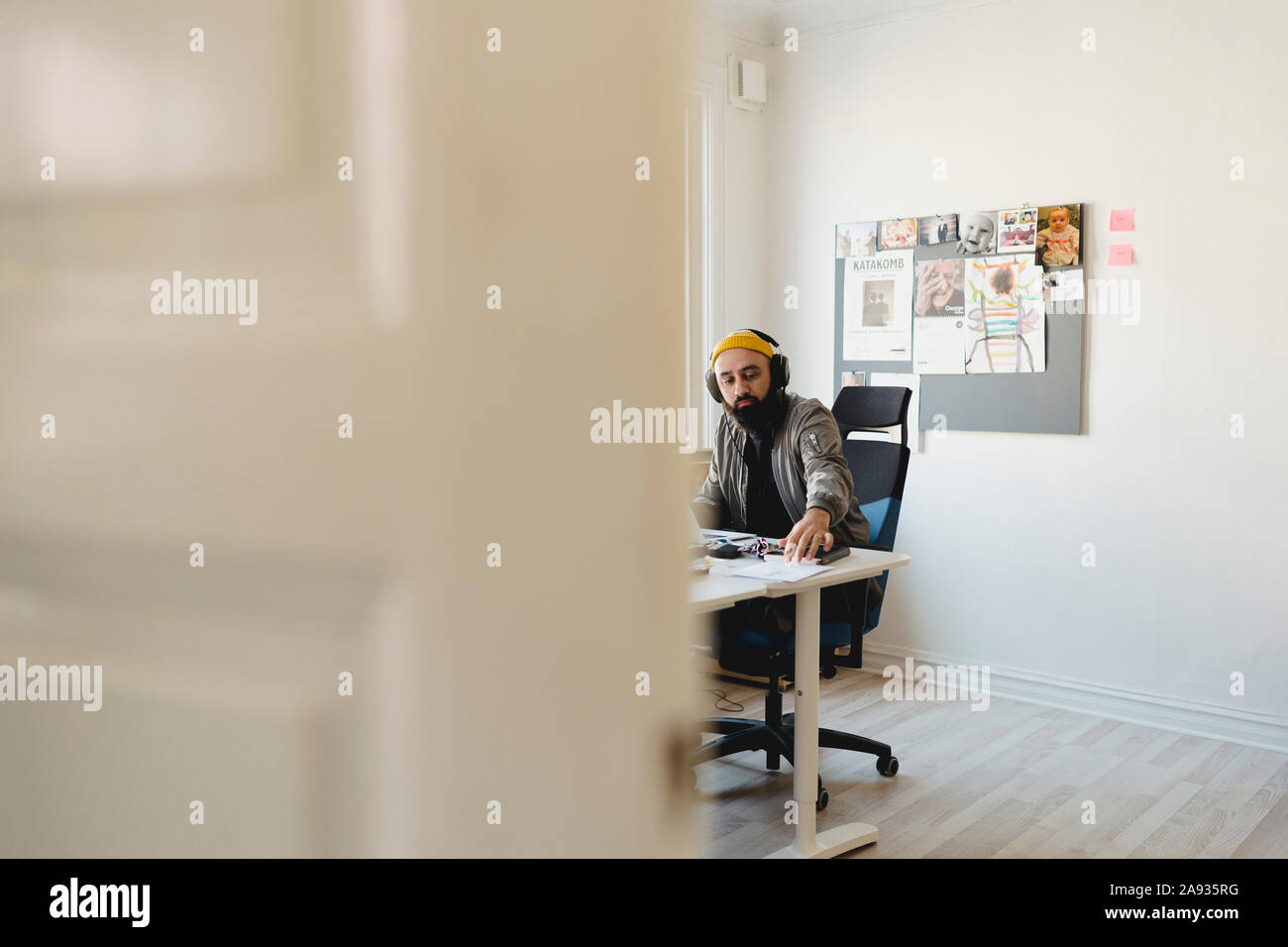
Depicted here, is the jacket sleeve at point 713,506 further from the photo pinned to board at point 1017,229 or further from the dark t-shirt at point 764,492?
the photo pinned to board at point 1017,229

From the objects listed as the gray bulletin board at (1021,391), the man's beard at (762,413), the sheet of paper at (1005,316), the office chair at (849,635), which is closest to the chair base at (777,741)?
the office chair at (849,635)

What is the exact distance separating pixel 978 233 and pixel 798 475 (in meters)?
1.57

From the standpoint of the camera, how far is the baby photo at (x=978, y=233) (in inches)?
159

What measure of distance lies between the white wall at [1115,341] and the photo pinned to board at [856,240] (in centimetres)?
5

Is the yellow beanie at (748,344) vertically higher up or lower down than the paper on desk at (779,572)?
higher up

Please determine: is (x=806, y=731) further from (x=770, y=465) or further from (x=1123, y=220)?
(x=1123, y=220)

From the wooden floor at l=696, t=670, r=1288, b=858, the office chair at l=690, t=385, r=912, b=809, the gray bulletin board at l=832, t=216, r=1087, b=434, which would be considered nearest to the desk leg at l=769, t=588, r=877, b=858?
the wooden floor at l=696, t=670, r=1288, b=858

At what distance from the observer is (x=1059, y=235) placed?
12.7 feet

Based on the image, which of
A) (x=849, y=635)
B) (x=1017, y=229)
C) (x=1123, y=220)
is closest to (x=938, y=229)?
(x=1017, y=229)

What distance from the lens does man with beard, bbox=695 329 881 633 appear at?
300cm

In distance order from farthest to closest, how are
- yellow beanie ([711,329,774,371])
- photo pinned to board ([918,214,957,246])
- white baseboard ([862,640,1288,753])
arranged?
photo pinned to board ([918,214,957,246])
white baseboard ([862,640,1288,753])
yellow beanie ([711,329,774,371])

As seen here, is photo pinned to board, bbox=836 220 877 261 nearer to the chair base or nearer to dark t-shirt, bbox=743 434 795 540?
dark t-shirt, bbox=743 434 795 540

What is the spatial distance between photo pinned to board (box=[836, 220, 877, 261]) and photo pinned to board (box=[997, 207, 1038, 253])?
1.77ft
